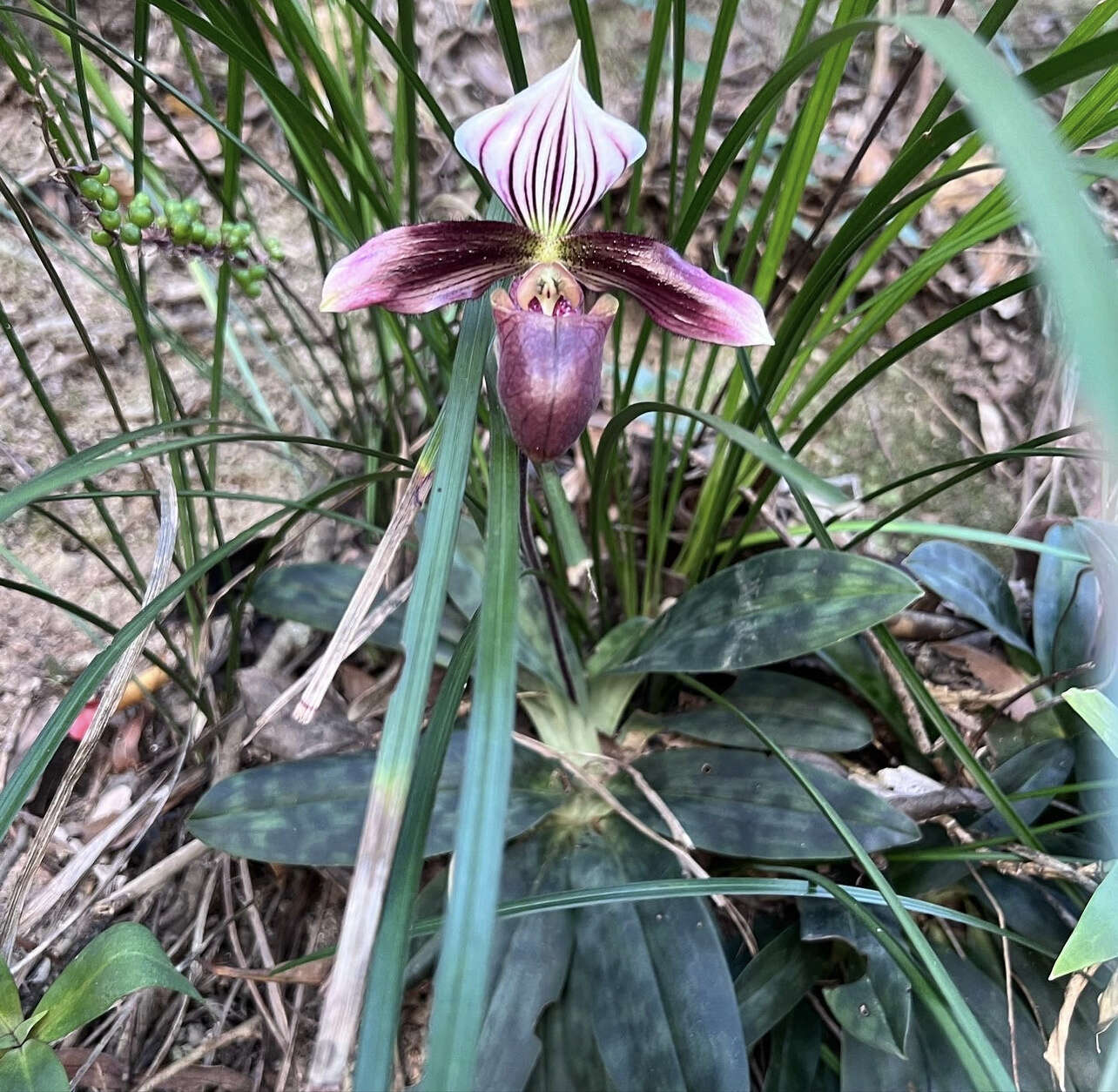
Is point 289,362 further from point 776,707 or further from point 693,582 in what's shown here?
point 776,707

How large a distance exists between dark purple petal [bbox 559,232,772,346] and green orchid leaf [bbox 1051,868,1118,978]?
1.62ft

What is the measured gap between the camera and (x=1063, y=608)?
3.02 ft

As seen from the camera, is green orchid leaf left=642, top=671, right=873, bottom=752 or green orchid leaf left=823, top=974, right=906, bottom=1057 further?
green orchid leaf left=642, top=671, right=873, bottom=752

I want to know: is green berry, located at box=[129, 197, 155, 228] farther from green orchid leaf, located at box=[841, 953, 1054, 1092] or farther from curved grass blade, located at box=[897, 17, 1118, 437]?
green orchid leaf, located at box=[841, 953, 1054, 1092]

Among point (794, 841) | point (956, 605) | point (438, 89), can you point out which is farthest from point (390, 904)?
point (438, 89)

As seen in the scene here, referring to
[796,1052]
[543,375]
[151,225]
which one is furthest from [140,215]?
[796,1052]

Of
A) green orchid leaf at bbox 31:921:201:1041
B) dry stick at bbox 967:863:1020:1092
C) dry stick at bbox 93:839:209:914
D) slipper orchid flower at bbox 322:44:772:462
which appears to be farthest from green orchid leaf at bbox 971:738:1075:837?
dry stick at bbox 93:839:209:914

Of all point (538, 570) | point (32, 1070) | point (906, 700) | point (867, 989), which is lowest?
point (867, 989)

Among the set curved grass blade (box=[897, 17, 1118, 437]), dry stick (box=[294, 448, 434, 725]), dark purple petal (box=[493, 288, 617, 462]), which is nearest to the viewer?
curved grass blade (box=[897, 17, 1118, 437])

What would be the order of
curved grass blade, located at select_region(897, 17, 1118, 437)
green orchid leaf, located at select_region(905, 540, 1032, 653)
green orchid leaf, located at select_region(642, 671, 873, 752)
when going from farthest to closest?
green orchid leaf, located at select_region(905, 540, 1032, 653) < green orchid leaf, located at select_region(642, 671, 873, 752) < curved grass blade, located at select_region(897, 17, 1118, 437)

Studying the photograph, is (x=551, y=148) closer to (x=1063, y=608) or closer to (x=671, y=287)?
(x=671, y=287)

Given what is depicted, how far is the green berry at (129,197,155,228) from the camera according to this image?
53 centimetres

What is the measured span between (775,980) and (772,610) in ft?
1.22

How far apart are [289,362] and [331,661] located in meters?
0.91
